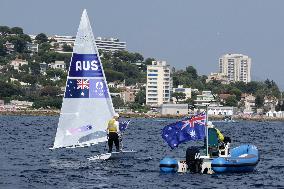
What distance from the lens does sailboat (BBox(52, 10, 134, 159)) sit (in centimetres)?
4588

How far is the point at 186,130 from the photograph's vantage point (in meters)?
41.4

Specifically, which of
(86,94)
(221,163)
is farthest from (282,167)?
(86,94)

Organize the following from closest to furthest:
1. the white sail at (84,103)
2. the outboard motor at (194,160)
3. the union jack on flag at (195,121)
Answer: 1. the outboard motor at (194,160)
2. the union jack on flag at (195,121)
3. the white sail at (84,103)

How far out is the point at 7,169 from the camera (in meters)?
42.7

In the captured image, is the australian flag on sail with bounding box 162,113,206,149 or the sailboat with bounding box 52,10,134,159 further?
the sailboat with bounding box 52,10,134,159

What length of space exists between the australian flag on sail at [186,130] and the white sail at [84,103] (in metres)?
5.76

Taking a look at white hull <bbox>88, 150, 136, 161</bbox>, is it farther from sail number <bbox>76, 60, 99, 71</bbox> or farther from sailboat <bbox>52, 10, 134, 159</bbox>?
sail number <bbox>76, 60, 99, 71</bbox>

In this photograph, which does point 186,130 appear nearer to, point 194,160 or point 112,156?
point 194,160

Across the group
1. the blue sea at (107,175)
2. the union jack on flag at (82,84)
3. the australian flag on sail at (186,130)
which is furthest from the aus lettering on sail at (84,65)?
the australian flag on sail at (186,130)

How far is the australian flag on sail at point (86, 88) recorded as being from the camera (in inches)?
1825

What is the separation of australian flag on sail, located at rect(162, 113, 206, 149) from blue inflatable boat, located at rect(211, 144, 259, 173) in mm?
1701

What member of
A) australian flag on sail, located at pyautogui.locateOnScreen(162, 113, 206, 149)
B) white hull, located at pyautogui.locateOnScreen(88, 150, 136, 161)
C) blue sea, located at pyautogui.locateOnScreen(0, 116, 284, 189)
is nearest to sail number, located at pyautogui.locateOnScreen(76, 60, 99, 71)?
white hull, located at pyautogui.locateOnScreen(88, 150, 136, 161)

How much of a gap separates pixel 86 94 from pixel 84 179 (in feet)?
29.3

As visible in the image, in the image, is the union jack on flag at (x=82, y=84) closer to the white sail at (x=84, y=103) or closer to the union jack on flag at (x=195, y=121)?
the white sail at (x=84, y=103)
